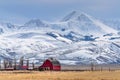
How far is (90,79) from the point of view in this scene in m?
86.7

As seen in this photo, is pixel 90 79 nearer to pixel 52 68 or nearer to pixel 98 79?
pixel 98 79

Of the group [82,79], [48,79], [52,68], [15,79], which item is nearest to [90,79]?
[82,79]

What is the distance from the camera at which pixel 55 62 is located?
603ft

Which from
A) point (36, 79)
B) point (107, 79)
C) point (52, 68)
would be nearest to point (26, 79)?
point (36, 79)

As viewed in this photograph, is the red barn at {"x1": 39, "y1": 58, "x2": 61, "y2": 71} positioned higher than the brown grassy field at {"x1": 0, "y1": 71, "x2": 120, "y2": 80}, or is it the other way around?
the red barn at {"x1": 39, "y1": 58, "x2": 61, "y2": 71}

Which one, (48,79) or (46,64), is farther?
(46,64)

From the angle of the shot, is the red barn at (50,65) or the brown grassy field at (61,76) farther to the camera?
the red barn at (50,65)

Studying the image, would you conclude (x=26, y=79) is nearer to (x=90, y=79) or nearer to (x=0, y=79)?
(x=0, y=79)

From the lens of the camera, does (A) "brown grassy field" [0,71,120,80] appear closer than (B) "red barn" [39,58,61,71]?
Yes

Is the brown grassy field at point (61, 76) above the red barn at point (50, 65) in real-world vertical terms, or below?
below

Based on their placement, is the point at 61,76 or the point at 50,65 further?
the point at 50,65

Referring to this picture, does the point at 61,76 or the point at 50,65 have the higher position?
the point at 50,65

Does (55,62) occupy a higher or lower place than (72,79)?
higher

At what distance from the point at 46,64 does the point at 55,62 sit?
16.0 ft
